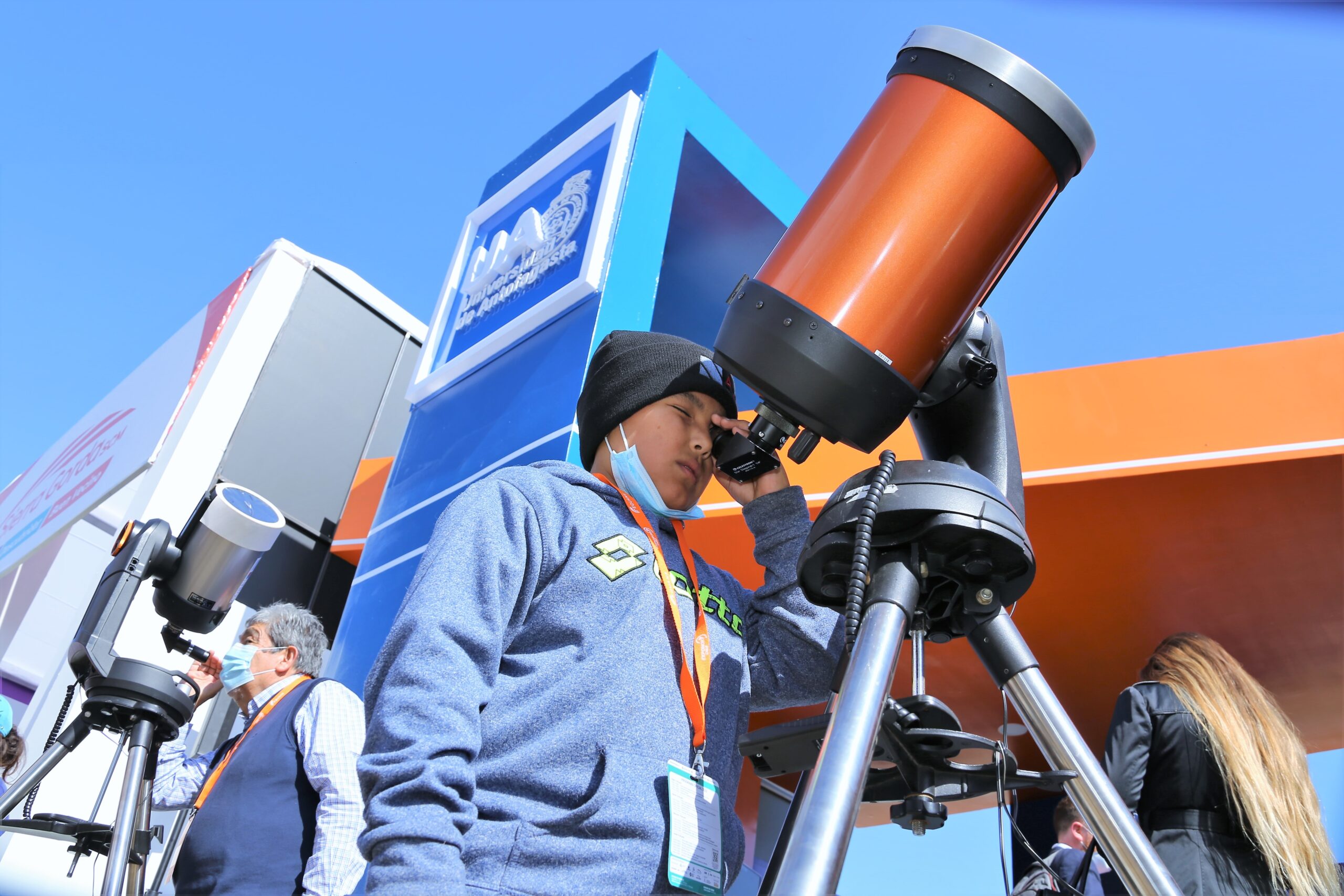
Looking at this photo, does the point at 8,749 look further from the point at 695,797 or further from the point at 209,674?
the point at 695,797

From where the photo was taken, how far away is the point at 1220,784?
2.45m

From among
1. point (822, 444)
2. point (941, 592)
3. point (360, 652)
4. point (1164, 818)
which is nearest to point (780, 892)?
point (941, 592)

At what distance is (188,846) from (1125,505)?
124 inches

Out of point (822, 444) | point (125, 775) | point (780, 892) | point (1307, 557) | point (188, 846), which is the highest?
point (822, 444)

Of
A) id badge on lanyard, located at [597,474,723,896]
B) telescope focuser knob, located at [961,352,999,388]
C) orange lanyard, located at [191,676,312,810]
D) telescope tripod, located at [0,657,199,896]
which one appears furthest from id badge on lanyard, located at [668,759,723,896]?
telescope tripod, located at [0,657,199,896]

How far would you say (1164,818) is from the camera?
2457mm

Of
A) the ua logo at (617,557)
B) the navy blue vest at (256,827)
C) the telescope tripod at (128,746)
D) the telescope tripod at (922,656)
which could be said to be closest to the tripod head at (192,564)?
the telescope tripod at (128,746)

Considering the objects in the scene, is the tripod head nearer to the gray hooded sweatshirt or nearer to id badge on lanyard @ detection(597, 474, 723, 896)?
the gray hooded sweatshirt

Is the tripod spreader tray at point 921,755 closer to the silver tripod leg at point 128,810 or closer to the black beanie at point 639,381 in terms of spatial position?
the black beanie at point 639,381

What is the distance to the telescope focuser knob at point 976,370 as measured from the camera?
4.88 feet

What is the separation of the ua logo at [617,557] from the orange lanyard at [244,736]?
1.56m

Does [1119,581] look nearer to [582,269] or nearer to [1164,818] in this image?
[1164,818]

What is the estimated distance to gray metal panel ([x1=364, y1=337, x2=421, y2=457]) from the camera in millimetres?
7551

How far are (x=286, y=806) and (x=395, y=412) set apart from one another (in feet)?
18.6
